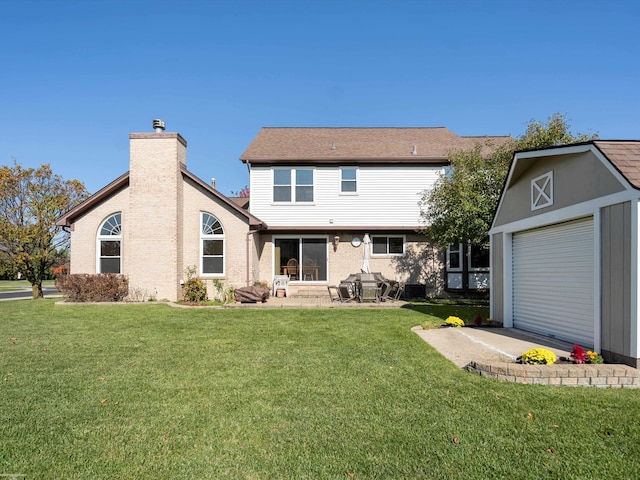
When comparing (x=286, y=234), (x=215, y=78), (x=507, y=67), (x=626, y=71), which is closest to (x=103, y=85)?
(x=215, y=78)

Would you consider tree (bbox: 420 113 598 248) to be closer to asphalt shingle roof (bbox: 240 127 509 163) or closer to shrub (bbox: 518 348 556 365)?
asphalt shingle roof (bbox: 240 127 509 163)

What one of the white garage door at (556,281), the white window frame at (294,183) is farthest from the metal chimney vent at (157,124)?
the white garage door at (556,281)

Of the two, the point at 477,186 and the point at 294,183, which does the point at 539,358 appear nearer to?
the point at 477,186

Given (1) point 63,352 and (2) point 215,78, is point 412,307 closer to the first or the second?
(1) point 63,352

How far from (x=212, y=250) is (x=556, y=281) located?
13.0 metres

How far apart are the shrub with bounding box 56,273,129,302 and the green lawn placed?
26.8 feet

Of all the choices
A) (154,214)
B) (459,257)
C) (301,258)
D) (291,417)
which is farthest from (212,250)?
(291,417)

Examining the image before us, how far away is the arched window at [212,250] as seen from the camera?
55.9 feet

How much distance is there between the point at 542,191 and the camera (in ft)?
28.2

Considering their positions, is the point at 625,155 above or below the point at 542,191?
above

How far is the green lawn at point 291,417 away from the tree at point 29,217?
500 inches

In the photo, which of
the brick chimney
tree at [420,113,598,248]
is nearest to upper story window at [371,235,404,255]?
tree at [420,113,598,248]

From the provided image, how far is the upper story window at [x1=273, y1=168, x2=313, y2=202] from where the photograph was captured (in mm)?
18484

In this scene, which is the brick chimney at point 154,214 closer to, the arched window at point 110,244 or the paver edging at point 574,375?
the arched window at point 110,244
